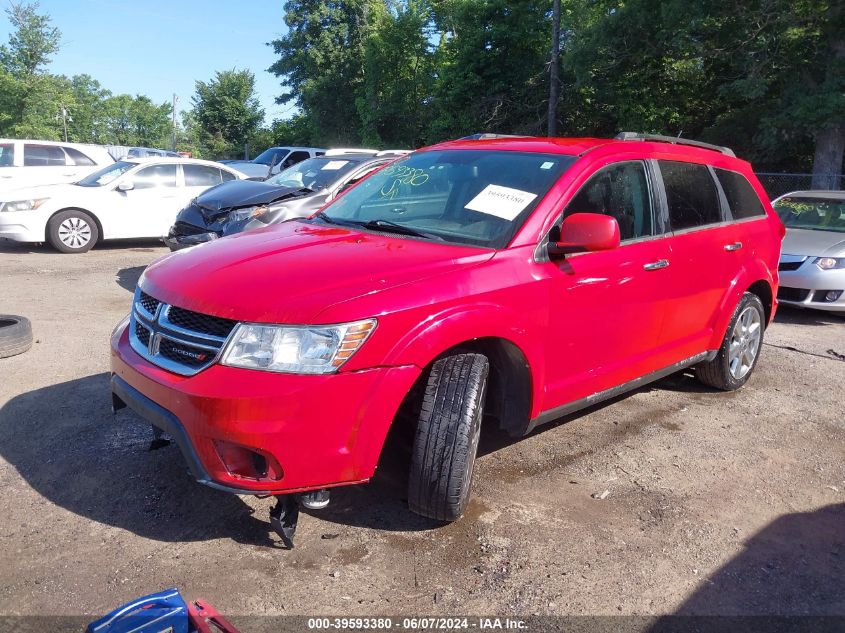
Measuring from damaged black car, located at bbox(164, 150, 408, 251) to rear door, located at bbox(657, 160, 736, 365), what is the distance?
390 cm

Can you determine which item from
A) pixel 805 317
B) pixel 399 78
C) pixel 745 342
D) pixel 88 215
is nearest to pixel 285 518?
pixel 745 342

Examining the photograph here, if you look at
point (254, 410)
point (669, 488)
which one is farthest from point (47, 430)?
point (669, 488)

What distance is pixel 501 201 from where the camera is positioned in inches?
150

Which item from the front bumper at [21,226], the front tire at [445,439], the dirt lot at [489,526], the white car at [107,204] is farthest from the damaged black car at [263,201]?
the front tire at [445,439]

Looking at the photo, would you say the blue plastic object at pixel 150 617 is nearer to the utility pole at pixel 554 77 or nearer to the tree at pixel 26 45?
the utility pole at pixel 554 77

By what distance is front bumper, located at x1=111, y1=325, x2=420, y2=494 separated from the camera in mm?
2785

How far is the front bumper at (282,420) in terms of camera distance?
2785 mm

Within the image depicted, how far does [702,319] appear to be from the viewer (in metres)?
4.83

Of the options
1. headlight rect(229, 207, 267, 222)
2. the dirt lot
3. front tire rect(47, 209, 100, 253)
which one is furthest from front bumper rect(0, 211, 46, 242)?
the dirt lot

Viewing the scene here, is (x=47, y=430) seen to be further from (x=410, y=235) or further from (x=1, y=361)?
(x=410, y=235)

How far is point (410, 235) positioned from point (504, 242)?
0.51 metres

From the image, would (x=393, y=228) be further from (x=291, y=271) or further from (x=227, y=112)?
(x=227, y=112)

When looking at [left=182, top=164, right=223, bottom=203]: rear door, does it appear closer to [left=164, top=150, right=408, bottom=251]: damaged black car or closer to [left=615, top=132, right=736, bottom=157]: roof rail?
[left=164, top=150, right=408, bottom=251]: damaged black car

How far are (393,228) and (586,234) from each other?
3.35 feet
